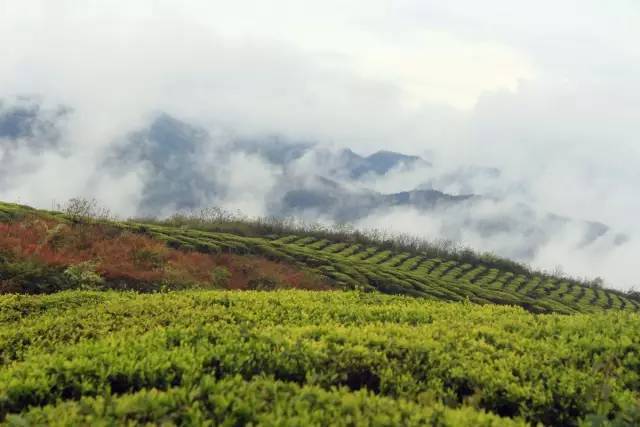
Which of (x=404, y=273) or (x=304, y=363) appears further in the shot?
(x=404, y=273)

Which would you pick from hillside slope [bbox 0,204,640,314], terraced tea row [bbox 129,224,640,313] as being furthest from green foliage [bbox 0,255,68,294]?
terraced tea row [bbox 129,224,640,313]

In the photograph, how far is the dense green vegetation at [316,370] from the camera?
5727 millimetres

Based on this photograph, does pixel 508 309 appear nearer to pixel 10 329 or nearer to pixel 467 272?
pixel 10 329

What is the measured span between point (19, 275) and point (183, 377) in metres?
15.1

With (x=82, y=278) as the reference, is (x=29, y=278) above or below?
below

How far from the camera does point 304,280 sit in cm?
3362

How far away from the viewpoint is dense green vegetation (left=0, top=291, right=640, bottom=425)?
5.73m

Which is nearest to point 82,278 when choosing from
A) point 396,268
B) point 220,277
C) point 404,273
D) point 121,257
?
point 121,257

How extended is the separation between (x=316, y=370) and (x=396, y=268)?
2556 inches

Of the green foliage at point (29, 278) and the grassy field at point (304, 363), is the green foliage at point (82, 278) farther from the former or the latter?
the grassy field at point (304, 363)

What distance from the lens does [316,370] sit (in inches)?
292

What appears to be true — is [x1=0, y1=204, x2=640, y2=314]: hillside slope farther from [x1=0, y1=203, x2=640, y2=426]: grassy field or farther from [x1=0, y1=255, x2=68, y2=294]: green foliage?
[x1=0, y1=203, x2=640, y2=426]: grassy field

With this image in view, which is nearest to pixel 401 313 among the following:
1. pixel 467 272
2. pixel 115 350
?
pixel 115 350

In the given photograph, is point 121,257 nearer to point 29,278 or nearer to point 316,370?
point 29,278
